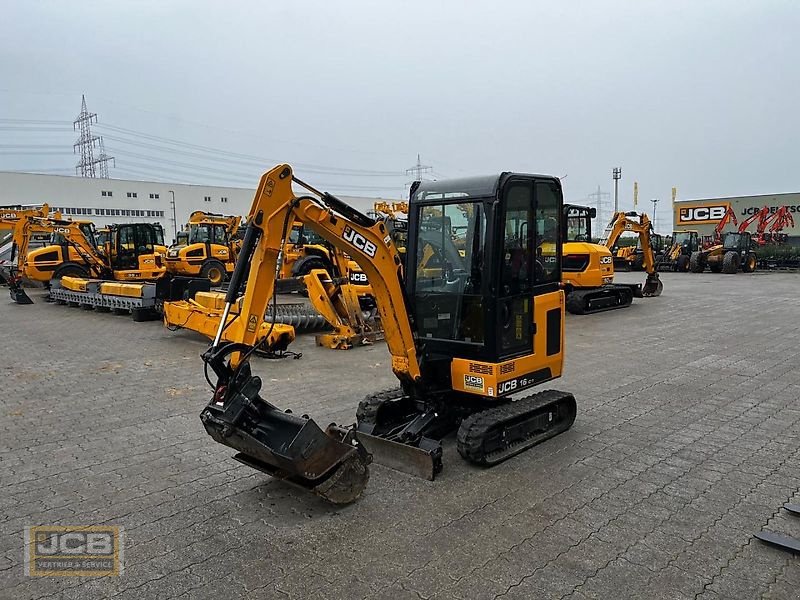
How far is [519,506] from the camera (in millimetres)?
4355

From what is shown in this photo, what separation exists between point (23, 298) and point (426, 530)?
18.0 metres

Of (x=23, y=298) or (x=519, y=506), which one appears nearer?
(x=519, y=506)

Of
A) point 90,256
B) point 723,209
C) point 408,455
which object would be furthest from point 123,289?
point 723,209

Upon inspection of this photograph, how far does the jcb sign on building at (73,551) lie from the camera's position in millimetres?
3613

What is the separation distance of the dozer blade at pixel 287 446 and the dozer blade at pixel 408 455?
574 mm

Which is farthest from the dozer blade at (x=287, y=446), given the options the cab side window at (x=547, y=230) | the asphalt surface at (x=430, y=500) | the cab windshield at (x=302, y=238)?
the cab windshield at (x=302, y=238)

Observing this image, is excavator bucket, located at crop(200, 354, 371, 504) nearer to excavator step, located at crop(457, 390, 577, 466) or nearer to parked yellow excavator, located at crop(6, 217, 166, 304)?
excavator step, located at crop(457, 390, 577, 466)

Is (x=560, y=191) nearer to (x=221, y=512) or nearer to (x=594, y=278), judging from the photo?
(x=221, y=512)

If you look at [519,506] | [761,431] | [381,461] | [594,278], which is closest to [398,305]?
[381,461]

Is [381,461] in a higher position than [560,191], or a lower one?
lower

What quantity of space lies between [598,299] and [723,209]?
32351mm

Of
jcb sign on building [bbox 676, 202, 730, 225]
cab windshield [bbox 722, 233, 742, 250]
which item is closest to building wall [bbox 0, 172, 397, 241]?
jcb sign on building [bbox 676, 202, 730, 225]

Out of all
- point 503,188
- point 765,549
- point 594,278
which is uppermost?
point 503,188

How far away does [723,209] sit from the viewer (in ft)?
137
